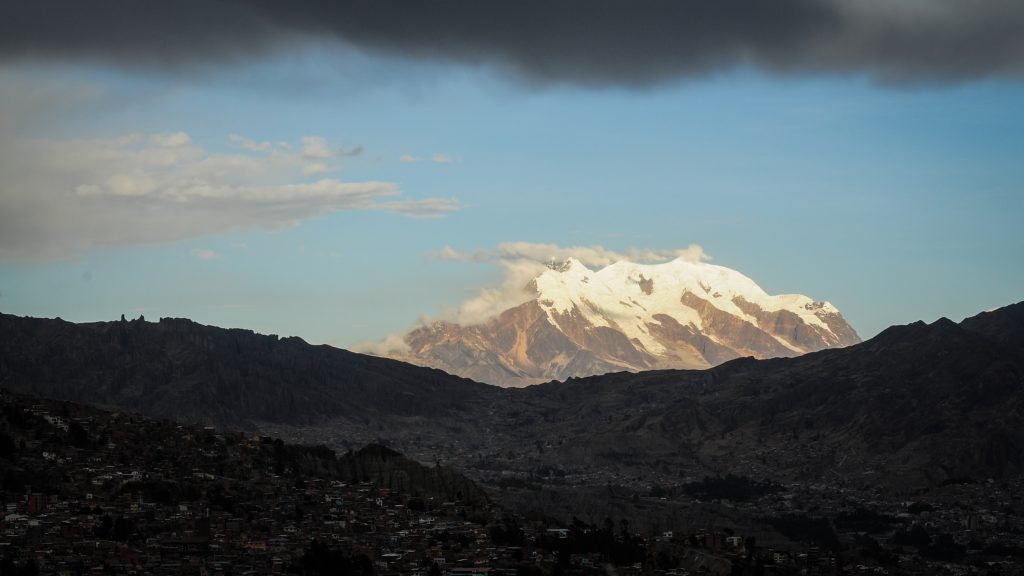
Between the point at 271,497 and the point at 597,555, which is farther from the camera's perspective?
the point at 271,497

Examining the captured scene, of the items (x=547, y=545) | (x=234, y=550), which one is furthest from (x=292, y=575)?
(x=547, y=545)

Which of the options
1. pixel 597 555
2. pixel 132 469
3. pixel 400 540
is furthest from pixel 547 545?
pixel 132 469

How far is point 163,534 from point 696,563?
2305 inches

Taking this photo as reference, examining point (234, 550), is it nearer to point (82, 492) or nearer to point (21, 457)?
point (82, 492)

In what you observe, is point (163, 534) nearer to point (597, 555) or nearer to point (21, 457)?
point (21, 457)

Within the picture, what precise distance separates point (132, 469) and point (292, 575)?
4861 centimetres

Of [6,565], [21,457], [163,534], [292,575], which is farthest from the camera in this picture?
[21,457]

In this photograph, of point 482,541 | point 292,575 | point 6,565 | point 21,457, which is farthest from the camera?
point 21,457

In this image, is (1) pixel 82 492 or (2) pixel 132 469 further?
(2) pixel 132 469

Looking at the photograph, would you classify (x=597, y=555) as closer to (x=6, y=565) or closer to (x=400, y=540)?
(x=400, y=540)

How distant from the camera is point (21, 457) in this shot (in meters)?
A: 192

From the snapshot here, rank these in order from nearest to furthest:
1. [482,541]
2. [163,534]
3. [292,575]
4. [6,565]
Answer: [6,565] < [292,575] < [163,534] < [482,541]

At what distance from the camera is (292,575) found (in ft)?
506

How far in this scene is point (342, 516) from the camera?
187 metres
